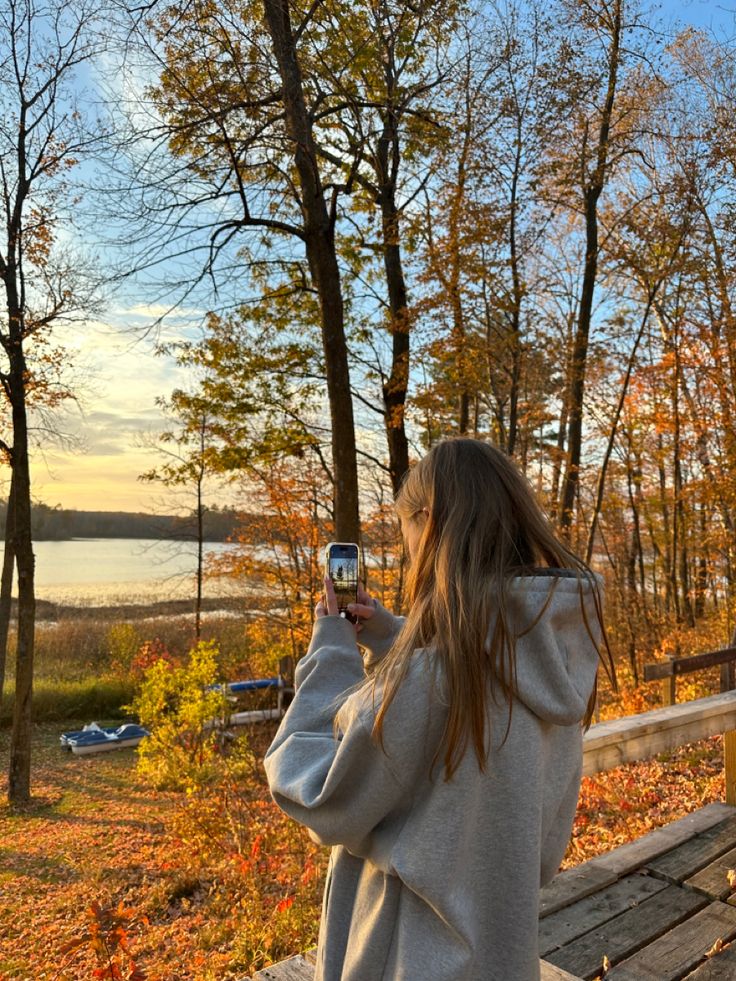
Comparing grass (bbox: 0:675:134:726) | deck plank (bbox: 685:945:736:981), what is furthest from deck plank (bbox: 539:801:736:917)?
grass (bbox: 0:675:134:726)

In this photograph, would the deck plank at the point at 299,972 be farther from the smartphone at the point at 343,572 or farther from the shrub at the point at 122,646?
the shrub at the point at 122,646

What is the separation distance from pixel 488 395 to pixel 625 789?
1146cm

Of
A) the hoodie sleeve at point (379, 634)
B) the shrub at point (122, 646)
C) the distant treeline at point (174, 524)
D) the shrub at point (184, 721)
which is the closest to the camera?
the hoodie sleeve at point (379, 634)

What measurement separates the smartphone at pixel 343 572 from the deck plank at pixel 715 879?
6.97ft

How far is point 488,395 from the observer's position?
16.0m

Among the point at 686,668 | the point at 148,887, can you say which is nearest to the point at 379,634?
the point at 686,668

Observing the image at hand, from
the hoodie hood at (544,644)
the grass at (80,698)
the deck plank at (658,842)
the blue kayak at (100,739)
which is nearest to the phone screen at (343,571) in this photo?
the hoodie hood at (544,644)

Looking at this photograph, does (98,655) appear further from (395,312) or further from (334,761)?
(334,761)

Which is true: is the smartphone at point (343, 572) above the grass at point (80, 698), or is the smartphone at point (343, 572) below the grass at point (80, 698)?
above

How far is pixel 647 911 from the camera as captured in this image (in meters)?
2.55

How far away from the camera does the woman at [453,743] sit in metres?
1.15

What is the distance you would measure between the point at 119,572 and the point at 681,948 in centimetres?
3292

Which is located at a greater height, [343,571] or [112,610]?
[343,571]

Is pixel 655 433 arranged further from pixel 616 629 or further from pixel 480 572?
pixel 480 572
